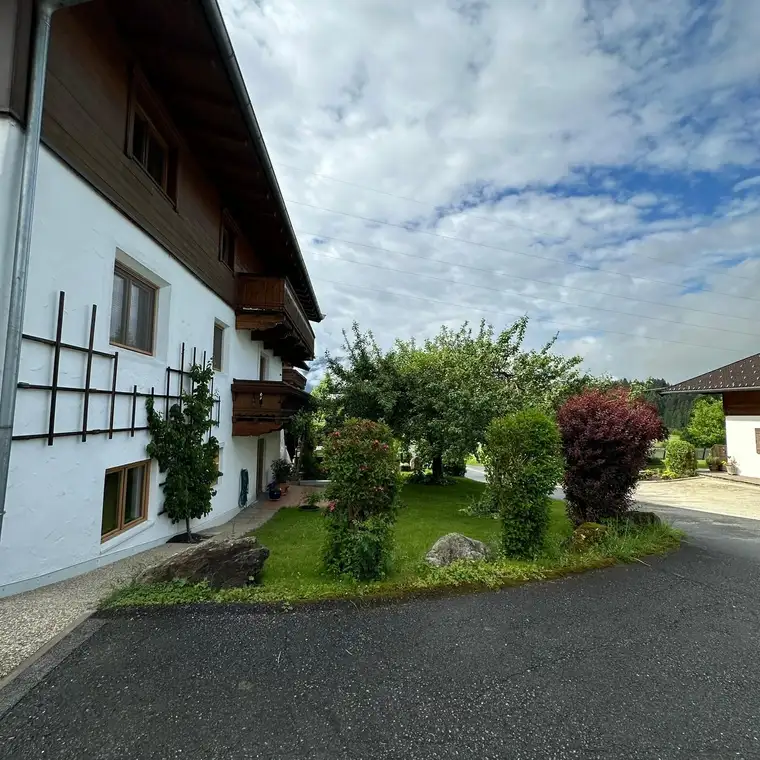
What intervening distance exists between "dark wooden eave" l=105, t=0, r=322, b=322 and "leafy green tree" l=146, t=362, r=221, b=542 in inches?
169

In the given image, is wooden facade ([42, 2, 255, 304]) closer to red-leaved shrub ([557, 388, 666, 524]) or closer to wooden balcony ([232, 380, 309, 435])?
wooden balcony ([232, 380, 309, 435])

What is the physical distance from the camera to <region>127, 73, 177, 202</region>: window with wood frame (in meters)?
6.68

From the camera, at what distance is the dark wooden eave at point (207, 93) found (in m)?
5.92

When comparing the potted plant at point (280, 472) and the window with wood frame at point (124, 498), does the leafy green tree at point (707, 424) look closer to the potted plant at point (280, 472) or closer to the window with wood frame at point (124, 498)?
the potted plant at point (280, 472)

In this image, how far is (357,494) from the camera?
5.48 meters

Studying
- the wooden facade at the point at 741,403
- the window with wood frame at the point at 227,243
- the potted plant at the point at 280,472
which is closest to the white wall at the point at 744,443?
the wooden facade at the point at 741,403

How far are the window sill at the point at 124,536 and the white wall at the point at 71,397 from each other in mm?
17

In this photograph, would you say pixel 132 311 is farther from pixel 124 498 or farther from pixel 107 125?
pixel 124 498

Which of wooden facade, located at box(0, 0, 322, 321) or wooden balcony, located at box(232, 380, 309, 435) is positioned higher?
wooden facade, located at box(0, 0, 322, 321)

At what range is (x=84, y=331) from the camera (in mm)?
5520

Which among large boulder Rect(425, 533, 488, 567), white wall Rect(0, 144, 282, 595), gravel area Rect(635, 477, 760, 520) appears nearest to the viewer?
white wall Rect(0, 144, 282, 595)

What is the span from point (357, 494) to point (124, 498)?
3.94m

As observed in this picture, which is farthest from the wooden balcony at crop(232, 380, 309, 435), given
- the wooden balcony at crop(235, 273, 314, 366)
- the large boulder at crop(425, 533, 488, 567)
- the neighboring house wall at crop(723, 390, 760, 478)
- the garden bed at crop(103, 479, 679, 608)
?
the neighboring house wall at crop(723, 390, 760, 478)

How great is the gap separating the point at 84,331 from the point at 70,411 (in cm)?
101
